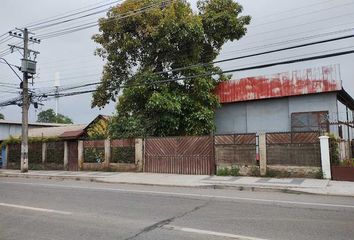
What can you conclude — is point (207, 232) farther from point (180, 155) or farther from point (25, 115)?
point (25, 115)

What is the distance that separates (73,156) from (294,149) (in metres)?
14.9

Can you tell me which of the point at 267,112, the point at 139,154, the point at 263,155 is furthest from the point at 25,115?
the point at 263,155

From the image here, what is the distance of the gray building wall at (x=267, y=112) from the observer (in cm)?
2236

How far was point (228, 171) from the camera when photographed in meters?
18.9

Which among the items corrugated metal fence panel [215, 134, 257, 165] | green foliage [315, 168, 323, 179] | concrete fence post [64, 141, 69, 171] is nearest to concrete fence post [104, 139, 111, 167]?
concrete fence post [64, 141, 69, 171]

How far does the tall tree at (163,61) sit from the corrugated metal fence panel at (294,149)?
6830mm

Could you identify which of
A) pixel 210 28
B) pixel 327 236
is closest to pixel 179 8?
pixel 210 28

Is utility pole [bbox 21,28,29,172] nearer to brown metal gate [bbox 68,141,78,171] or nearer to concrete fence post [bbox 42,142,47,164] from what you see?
concrete fence post [bbox 42,142,47,164]

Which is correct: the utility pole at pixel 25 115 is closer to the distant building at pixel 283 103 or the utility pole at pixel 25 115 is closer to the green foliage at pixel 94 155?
the green foliage at pixel 94 155

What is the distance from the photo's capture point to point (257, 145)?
18266 millimetres

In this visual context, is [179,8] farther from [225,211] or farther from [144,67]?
[225,211]

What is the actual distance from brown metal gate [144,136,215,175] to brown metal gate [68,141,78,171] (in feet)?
20.0

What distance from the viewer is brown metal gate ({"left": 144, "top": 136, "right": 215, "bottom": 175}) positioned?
19.8 meters

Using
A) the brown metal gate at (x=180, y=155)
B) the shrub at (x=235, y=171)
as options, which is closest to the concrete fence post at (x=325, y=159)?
the shrub at (x=235, y=171)
